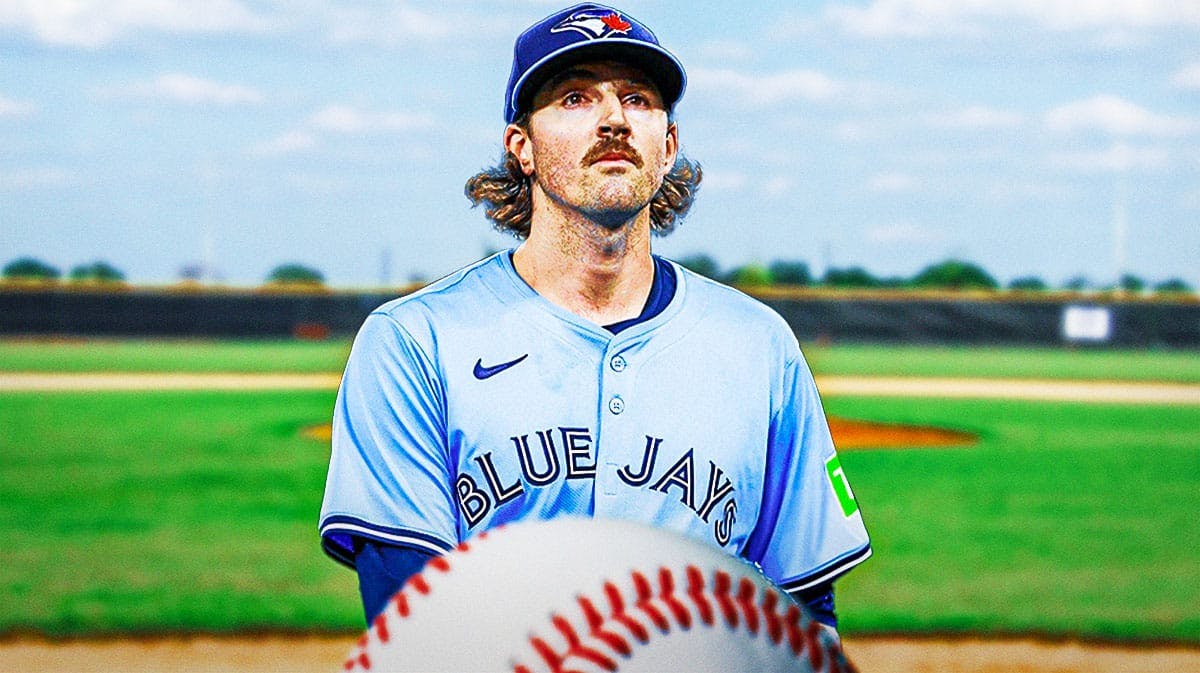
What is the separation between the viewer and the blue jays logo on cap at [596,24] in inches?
61.4

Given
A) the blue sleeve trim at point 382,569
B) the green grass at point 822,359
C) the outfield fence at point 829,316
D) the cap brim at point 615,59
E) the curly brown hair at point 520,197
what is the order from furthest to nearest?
1. the outfield fence at point 829,316
2. the green grass at point 822,359
3. the curly brown hair at point 520,197
4. the cap brim at point 615,59
5. the blue sleeve trim at point 382,569

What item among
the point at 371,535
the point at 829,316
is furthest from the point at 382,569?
the point at 829,316

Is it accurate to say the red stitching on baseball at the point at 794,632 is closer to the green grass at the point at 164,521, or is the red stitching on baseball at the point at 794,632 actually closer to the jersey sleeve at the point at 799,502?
the jersey sleeve at the point at 799,502

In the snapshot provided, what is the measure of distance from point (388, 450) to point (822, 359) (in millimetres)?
19205

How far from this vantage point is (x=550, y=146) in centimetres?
162

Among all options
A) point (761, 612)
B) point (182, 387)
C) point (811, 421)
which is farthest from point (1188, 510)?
point (182, 387)

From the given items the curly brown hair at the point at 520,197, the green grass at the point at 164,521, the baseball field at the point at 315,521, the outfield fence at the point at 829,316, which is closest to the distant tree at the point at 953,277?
the outfield fence at the point at 829,316

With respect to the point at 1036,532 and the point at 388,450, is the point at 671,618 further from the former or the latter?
the point at 1036,532

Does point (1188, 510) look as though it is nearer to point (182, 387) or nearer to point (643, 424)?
point (643, 424)

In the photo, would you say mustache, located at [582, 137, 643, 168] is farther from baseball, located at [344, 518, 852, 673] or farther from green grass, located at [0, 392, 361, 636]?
green grass, located at [0, 392, 361, 636]

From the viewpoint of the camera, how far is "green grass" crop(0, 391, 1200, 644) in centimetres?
593

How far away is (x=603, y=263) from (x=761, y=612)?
2.78 feet

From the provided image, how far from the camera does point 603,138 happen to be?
156 centimetres

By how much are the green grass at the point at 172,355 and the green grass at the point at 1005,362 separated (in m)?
7.14
